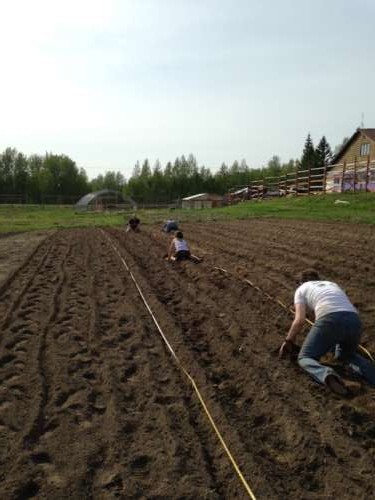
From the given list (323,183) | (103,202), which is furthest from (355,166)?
(103,202)

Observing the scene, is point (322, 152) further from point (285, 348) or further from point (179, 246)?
point (285, 348)

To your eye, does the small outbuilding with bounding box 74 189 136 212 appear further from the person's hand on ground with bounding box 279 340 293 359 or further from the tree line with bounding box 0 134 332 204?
the person's hand on ground with bounding box 279 340 293 359

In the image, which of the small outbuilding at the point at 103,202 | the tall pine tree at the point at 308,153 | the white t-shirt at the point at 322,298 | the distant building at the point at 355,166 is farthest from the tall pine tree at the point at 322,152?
the white t-shirt at the point at 322,298

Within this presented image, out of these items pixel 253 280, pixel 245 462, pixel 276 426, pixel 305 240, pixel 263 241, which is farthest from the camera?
pixel 263 241

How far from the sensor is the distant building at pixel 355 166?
29.8 meters

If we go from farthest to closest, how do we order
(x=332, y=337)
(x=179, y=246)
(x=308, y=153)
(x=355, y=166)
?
(x=308, y=153) < (x=355, y=166) < (x=179, y=246) < (x=332, y=337)

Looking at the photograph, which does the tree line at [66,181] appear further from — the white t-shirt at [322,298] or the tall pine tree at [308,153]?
the white t-shirt at [322,298]

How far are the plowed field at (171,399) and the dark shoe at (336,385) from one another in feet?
0.29

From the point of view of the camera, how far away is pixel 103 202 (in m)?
63.7

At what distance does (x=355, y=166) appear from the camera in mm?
28688

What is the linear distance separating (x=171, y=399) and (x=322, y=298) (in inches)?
81.7

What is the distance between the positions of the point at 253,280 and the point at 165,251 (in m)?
6.30

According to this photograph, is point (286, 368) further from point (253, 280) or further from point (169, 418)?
point (253, 280)

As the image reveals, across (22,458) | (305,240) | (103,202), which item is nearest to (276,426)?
(22,458)
